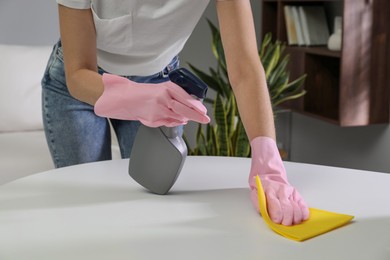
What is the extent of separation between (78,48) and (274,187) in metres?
0.48

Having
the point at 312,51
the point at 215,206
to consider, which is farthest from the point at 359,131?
the point at 215,206

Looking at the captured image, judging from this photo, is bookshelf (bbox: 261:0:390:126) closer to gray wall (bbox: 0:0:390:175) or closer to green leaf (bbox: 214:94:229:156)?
gray wall (bbox: 0:0:390:175)

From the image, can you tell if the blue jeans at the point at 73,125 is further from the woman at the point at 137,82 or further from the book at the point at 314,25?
the book at the point at 314,25

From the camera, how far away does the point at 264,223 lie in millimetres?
1096

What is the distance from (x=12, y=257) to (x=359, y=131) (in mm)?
2703

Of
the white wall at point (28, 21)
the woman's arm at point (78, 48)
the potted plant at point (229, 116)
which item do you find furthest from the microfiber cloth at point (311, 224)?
the white wall at point (28, 21)

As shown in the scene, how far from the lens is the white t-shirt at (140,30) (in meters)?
1.50

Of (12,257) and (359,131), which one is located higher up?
(12,257)

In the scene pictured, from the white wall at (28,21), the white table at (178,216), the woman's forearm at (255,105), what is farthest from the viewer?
the white wall at (28,21)

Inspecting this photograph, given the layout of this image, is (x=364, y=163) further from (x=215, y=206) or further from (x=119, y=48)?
(x=215, y=206)

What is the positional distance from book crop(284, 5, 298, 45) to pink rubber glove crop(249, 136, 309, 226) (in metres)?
2.35

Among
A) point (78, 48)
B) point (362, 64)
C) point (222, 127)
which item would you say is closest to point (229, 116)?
point (222, 127)

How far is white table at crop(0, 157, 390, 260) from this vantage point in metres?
0.97

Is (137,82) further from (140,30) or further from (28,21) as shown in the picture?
(28,21)
